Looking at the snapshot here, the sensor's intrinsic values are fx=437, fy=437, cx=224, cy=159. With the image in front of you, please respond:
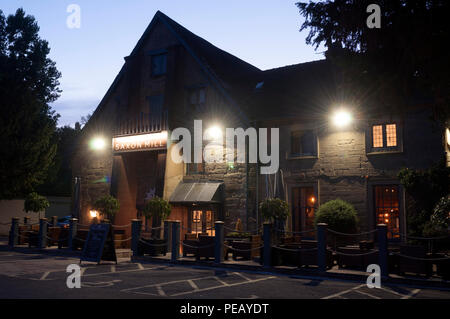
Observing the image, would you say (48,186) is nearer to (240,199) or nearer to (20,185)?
(20,185)

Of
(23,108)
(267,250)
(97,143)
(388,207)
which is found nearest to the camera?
(267,250)

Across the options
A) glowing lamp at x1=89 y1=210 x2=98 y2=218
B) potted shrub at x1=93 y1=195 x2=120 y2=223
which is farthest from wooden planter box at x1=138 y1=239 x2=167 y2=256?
glowing lamp at x1=89 y1=210 x2=98 y2=218

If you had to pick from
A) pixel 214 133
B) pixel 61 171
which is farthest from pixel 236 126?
pixel 61 171

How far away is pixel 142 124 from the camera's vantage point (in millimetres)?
22562

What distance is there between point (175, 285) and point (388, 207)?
10046mm

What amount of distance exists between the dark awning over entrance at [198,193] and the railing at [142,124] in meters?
3.11

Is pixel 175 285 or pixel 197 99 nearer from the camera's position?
pixel 175 285

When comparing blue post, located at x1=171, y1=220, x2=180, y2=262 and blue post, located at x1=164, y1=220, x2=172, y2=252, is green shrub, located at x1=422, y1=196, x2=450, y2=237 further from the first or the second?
blue post, located at x1=164, y1=220, x2=172, y2=252

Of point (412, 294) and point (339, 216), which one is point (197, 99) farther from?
point (412, 294)

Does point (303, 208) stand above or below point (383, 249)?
above
